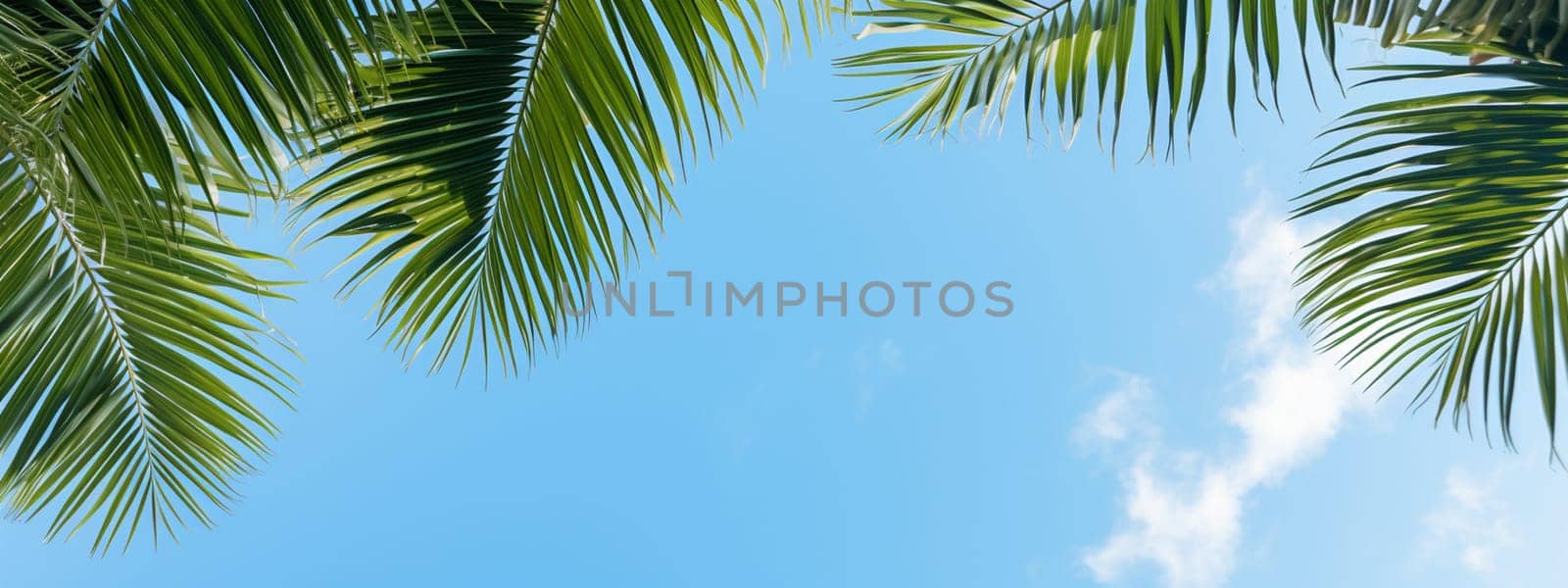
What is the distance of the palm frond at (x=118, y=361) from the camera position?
5.11 ft

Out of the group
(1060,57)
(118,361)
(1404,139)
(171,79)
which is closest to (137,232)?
(118,361)

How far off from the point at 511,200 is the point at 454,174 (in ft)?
0.38

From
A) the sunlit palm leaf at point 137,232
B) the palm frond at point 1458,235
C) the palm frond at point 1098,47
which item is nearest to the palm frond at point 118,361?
the sunlit palm leaf at point 137,232

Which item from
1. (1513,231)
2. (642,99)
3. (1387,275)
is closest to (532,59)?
(642,99)

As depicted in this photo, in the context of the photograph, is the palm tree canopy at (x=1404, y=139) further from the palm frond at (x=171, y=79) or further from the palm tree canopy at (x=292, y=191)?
the palm frond at (x=171, y=79)

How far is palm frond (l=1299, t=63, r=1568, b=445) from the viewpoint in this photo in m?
1.65

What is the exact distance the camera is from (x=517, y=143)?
1.65 metres

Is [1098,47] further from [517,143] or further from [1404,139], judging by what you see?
[517,143]

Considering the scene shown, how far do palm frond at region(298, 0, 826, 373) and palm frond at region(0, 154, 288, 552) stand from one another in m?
0.23

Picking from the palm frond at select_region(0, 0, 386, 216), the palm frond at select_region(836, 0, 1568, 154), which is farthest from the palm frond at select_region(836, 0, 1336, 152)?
the palm frond at select_region(0, 0, 386, 216)

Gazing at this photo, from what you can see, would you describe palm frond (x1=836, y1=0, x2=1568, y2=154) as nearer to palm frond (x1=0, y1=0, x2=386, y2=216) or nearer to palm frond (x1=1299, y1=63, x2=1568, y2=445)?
palm frond (x1=1299, y1=63, x2=1568, y2=445)

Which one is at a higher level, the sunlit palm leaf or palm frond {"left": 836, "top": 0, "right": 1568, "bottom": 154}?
palm frond {"left": 836, "top": 0, "right": 1568, "bottom": 154}

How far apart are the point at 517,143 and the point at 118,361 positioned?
859mm

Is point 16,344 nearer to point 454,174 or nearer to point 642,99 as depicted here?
point 454,174
